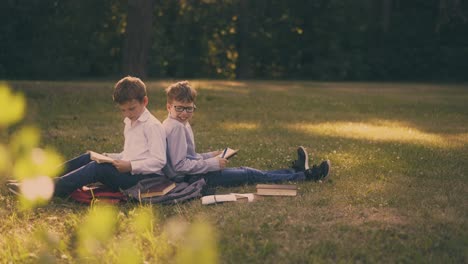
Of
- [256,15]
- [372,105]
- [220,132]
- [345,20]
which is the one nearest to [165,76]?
[256,15]

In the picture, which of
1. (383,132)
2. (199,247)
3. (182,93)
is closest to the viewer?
(199,247)

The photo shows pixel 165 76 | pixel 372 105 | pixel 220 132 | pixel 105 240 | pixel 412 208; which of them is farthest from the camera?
pixel 165 76

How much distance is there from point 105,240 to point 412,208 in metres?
2.79

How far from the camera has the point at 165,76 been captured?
36.4 meters

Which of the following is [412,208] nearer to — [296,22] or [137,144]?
[137,144]

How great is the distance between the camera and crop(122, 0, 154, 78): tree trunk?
21375 mm

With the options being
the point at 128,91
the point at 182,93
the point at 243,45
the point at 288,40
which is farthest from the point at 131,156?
the point at 288,40

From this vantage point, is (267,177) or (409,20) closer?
(267,177)

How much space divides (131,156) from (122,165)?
0.23 m

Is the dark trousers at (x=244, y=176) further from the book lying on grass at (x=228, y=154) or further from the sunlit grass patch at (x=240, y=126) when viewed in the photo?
the sunlit grass patch at (x=240, y=126)

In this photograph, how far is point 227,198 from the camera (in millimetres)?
6016

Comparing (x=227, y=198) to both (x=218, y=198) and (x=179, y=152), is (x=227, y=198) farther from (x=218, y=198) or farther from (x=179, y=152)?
(x=179, y=152)

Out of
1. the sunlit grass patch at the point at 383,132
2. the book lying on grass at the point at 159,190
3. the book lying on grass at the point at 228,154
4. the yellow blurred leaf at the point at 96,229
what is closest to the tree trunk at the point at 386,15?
the sunlit grass patch at the point at 383,132

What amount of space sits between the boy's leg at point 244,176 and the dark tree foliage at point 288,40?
93.7 ft
